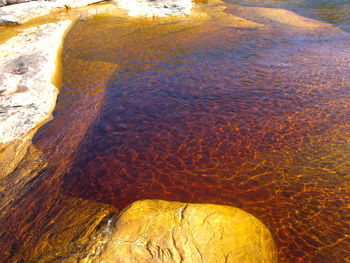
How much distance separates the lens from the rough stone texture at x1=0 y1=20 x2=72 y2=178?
467cm

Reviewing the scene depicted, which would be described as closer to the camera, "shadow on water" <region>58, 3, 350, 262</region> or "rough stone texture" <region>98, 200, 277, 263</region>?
"rough stone texture" <region>98, 200, 277, 263</region>

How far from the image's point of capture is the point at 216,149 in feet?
14.5

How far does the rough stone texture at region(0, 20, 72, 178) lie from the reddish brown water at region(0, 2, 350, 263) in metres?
0.32

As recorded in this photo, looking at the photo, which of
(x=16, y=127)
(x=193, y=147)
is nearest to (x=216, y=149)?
(x=193, y=147)

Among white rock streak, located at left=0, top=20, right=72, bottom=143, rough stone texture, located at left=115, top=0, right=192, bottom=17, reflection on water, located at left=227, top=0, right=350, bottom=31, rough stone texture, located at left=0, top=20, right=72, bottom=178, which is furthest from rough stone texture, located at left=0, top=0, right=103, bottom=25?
reflection on water, located at left=227, top=0, right=350, bottom=31

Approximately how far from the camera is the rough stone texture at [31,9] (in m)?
11.6

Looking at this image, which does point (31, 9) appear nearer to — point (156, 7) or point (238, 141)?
point (156, 7)

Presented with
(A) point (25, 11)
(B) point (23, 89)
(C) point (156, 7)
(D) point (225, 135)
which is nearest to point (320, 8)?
(C) point (156, 7)

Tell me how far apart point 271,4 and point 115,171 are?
14727 millimetres

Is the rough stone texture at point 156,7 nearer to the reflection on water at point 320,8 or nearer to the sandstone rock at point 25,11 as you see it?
the sandstone rock at point 25,11

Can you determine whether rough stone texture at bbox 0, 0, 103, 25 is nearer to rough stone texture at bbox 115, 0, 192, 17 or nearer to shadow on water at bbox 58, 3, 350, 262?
Result: rough stone texture at bbox 115, 0, 192, 17

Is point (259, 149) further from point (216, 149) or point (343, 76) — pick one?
point (343, 76)

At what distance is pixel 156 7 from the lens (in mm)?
12922

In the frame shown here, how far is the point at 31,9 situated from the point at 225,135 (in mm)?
12864
